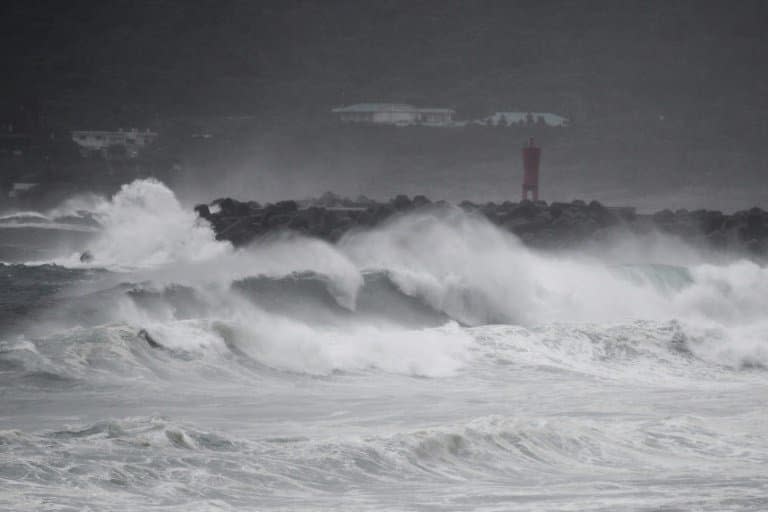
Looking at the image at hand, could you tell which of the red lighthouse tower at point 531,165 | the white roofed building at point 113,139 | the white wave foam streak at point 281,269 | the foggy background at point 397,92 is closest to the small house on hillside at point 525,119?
the foggy background at point 397,92

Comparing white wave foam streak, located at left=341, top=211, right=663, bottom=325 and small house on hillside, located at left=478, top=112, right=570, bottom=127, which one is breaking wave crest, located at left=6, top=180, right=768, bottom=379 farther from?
small house on hillside, located at left=478, top=112, right=570, bottom=127

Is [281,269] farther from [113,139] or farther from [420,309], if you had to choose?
[113,139]

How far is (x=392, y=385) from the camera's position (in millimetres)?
14102

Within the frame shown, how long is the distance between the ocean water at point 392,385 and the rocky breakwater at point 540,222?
2.95m

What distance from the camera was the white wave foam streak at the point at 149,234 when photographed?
107 ft

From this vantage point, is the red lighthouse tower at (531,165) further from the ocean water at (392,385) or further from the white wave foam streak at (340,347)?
the white wave foam streak at (340,347)

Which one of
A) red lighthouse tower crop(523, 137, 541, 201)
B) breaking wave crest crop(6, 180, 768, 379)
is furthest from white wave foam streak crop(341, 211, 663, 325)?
red lighthouse tower crop(523, 137, 541, 201)

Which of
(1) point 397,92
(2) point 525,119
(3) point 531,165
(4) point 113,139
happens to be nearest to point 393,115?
(2) point 525,119

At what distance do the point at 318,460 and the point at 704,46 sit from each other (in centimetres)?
9257

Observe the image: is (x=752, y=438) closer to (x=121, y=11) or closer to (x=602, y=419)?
(x=602, y=419)

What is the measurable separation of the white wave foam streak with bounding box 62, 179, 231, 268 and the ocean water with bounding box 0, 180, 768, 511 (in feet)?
24.3

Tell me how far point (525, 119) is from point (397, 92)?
15.9 metres

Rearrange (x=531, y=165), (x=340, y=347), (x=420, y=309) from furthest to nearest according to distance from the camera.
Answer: (x=531, y=165) < (x=420, y=309) < (x=340, y=347)

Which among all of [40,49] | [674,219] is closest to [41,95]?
[40,49]
